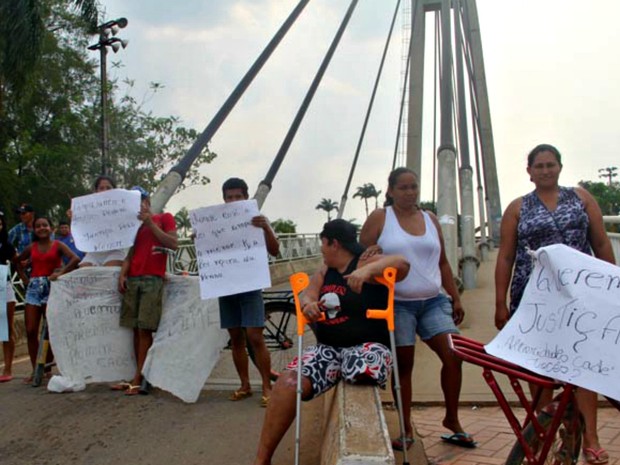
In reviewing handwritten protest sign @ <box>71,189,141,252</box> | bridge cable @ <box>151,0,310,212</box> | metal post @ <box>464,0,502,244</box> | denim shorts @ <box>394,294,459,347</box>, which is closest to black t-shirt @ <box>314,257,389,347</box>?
denim shorts @ <box>394,294,459,347</box>

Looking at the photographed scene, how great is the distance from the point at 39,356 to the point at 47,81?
20552 millimetres

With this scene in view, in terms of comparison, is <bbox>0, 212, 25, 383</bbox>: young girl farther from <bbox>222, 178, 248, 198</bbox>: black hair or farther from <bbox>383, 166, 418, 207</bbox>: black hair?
<bbox>383, 166, 418, 207</bbox>: black hair

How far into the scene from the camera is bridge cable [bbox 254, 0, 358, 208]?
8.96m

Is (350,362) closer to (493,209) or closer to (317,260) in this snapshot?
(317,260)

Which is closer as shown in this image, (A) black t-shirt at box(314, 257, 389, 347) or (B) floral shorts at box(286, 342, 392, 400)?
(B) floral shorts at box(286, 342, 392, 400)

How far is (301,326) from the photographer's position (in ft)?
10.9

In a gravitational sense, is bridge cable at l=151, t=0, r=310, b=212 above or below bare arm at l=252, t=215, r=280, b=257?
above

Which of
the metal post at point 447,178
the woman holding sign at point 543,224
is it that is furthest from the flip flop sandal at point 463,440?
the metal post at point 447,178

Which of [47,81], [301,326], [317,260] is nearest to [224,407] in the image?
[301,326]

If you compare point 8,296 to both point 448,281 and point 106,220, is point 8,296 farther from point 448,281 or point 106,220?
point 448,281

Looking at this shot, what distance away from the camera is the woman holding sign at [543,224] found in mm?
3502

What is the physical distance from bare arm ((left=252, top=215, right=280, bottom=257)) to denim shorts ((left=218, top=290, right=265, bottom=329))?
352 mm

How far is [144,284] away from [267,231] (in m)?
1.19

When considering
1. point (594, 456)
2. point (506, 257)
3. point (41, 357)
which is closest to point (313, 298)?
point (506, 257)
